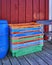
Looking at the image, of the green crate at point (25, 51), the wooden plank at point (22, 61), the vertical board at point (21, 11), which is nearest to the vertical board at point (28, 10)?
the vertical board at point (21, 11)

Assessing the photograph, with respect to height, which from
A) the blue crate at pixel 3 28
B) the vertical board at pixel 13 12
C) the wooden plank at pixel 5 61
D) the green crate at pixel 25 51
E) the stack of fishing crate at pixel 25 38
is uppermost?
the vertical board at pixel 13 12

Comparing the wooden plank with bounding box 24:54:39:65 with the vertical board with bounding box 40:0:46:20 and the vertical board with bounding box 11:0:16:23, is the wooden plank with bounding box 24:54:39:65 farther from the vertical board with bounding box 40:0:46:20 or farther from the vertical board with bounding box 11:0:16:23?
the vertical board with bounding box 40:0:46:20

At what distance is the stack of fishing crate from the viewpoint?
8.84 ft

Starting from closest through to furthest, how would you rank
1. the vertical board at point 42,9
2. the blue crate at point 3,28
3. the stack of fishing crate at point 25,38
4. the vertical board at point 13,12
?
the blue crate at point 3,28 < the stack of fishing crate at point 25,38 < the vertical board at point 13,12 < the vertical board at point 42,9

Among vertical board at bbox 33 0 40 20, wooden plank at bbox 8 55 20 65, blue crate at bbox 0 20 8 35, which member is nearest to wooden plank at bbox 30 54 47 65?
wooden plank at bbox 8 55 20 65

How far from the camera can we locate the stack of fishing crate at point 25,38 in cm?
270

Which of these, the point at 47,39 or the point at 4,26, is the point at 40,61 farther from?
the point at 47,39

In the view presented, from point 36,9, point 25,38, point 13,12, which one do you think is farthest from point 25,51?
point 36,9

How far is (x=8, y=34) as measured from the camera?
282cm

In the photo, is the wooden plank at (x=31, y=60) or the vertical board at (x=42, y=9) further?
the vertical board at (x=42, y=9)

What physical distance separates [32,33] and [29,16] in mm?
891

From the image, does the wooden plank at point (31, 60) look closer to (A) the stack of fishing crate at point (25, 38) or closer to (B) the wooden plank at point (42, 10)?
(A) the stack of fishing crate at point (25, 38)

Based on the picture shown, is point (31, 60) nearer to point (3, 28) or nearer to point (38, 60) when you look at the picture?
point (38, 60)

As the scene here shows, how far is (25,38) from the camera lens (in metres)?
2.84
